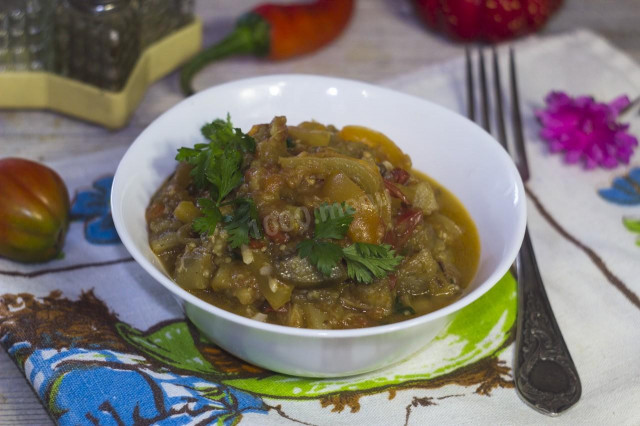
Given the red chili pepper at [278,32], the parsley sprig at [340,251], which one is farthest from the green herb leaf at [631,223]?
the red chili pepper at [278,32]

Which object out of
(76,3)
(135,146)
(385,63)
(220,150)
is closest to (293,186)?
(220,150)

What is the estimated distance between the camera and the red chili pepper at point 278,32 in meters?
5.85

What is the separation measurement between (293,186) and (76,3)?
92.2 inches

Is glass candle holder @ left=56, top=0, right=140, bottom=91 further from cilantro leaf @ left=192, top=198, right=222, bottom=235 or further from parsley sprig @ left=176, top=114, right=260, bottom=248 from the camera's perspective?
cilantro leaf @ left=192, top=198, right=222, bottom=235

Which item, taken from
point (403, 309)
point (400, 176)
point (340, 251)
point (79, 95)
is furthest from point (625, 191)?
point (79, 95)

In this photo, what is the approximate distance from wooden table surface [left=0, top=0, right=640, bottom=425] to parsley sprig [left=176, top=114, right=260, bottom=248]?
1.90 metres

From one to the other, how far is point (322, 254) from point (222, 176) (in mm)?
628

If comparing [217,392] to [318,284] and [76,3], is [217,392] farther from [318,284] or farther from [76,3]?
[76,3]

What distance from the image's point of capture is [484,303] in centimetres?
388

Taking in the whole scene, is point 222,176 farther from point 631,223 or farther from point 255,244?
point 631,223

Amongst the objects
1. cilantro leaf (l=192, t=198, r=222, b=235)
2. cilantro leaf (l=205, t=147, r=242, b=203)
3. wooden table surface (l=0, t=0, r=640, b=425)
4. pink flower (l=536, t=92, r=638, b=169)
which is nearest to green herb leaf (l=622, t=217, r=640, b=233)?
pink flower (l=536, t=92, r=638, b=169)

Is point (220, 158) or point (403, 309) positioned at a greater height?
point (220, 158)

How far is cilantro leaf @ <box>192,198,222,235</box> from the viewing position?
127 inches

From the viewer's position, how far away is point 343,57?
251 inches
